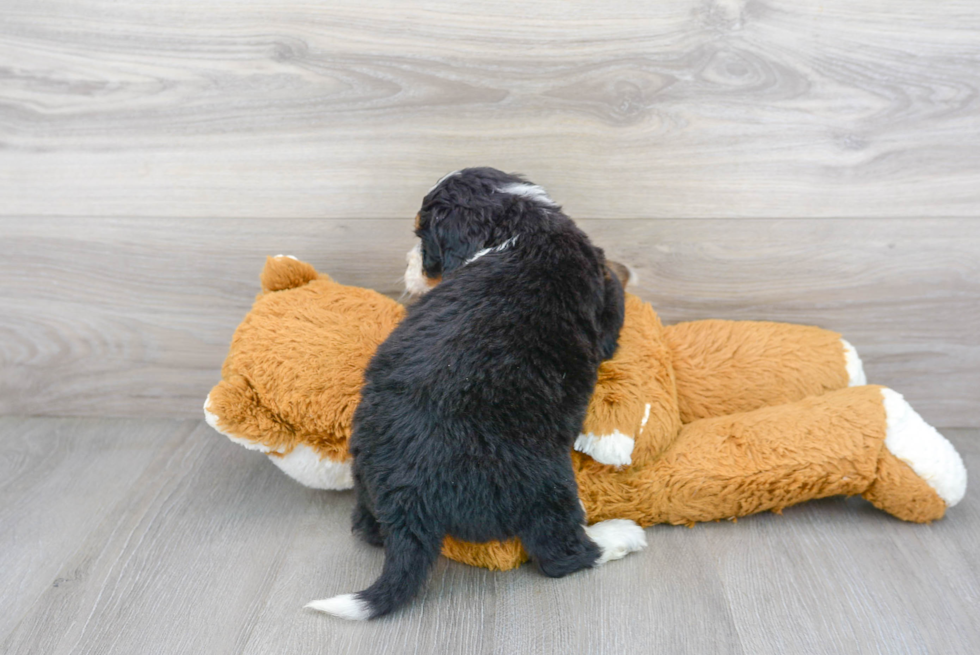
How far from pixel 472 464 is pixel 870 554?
0.68m

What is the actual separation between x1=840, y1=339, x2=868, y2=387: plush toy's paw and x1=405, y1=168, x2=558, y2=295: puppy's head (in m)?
0.64

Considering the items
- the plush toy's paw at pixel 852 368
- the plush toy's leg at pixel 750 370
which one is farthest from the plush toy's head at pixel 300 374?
the plush toy's paw at pixel 852 368

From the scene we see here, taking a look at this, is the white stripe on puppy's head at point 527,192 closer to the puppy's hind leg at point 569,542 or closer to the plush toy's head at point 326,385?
the plush toy's head at point 326,385

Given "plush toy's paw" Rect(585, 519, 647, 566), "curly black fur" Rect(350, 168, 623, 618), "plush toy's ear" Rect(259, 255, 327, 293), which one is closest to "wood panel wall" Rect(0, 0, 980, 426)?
"plush toy's ear" Rect(259, 255, 327, 293)

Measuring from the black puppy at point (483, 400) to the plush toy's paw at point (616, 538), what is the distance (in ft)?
0.11

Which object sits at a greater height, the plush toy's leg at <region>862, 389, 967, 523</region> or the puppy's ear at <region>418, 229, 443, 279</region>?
the puppy's ear at <region>418, 229, 443, 279</region>

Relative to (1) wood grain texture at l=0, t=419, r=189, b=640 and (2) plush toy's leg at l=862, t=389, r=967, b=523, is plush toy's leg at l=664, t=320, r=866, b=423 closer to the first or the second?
(2) plush toy's leg at l=862, t=389, r=967, b=523

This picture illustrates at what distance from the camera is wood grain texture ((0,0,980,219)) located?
1.32m

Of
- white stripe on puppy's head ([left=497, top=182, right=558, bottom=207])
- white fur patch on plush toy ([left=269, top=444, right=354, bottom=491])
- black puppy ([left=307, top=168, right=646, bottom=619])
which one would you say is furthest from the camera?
white fur patch on plush toy ([left=269, top=444, right=354, bottom=491])

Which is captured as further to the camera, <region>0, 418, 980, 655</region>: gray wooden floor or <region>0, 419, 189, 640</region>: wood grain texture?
<region>0, 419, 189, 640</region>: wood grain texture

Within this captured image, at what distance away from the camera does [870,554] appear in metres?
1.17

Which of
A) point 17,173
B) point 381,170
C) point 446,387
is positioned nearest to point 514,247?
point 446,387

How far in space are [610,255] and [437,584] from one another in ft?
2.32

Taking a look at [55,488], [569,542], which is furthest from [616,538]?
[55,488]
